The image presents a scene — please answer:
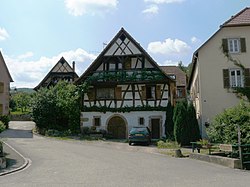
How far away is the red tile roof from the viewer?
24953mm

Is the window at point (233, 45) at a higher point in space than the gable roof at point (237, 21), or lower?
lower

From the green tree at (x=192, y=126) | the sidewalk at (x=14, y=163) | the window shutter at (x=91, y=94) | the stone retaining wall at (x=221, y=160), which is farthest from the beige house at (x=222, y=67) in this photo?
the sidewalk at (x=14, y=163)

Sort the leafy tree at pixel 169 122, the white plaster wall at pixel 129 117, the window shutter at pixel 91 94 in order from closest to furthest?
1. the leafy tree at pixel 169 122
2. the white plaster wall at pixel 129 117
3. the window shutter at pixel 91 94

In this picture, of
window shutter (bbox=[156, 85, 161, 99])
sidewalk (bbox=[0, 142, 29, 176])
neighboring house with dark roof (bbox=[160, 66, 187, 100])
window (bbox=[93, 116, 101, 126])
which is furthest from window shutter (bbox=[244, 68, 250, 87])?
neighboring house with dark roof (bbox=[160, 66, 187, 100])

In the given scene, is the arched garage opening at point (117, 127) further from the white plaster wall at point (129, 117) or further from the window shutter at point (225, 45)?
the window shutter at point (225, 45)

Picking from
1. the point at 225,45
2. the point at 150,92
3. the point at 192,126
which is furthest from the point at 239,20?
the point at 150,92

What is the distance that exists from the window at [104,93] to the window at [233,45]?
1218 cm

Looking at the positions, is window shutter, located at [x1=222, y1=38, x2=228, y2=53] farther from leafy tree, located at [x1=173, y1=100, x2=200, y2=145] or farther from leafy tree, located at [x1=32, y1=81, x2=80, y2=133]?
leafy tree, located at [x1=32, y1=81, x2=80, y2=133]

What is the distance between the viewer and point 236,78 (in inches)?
981

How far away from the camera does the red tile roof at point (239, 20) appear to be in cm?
2495

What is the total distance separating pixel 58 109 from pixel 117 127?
7275mm

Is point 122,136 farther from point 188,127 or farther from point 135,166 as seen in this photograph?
point 135,166

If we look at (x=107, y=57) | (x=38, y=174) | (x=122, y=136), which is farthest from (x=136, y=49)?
(x=38, y=174)

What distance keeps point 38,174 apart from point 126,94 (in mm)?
19157
